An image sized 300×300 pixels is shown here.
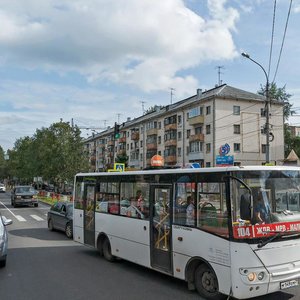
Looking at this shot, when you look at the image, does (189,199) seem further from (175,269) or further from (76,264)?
(76,264)

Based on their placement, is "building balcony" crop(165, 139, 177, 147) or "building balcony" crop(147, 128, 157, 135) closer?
"building balcony" crop(165, 139, 177, 147)

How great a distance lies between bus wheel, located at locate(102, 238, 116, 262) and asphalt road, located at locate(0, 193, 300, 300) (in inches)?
6.4

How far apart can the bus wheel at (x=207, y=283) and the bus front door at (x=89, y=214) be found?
5055mm

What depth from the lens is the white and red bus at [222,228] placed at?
6.77 m

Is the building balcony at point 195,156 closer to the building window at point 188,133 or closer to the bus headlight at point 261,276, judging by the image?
the building window at point 188,133

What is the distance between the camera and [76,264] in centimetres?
1095

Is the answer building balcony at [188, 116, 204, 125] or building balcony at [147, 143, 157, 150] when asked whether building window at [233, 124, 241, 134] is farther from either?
building balcony at [147, 143, 157, 150]

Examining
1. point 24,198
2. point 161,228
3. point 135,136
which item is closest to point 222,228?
point 161,228

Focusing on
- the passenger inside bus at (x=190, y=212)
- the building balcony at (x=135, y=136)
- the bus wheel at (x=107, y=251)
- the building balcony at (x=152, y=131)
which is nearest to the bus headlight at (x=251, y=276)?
the passenger inside bus at (x=190, y=212)

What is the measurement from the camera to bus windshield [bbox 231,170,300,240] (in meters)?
6.80

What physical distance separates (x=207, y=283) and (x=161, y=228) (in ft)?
5.64

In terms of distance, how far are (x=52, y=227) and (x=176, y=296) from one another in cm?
1206

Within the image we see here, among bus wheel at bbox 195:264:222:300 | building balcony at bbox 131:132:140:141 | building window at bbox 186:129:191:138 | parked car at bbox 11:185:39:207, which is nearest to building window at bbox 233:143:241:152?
building window at bbox 186:129:191:138

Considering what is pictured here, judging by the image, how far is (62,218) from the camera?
17.6 metres
